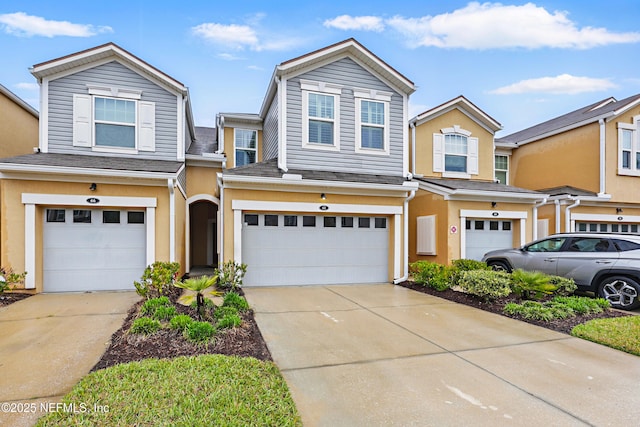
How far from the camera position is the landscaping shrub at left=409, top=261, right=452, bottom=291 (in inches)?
350

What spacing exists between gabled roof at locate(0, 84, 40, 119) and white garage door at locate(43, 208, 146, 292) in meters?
5.52

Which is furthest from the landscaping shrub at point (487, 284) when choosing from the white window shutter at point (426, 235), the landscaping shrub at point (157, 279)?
the landscaping shrub at point (157, 279)

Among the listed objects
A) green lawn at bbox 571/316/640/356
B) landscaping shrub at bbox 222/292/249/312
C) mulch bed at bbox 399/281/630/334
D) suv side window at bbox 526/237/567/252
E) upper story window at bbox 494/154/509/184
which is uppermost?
upper story window at bbox 494/154/509/184

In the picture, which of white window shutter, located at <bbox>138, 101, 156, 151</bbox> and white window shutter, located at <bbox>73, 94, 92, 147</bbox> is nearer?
white window shutter, located at <bbox>73, 94, 92, 147</bbox>

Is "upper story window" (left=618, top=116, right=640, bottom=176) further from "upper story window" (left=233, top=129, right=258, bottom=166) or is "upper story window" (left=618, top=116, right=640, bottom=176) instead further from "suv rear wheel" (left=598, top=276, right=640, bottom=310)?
"upper story window" (left=233, top=129, right=258, bottom=166)

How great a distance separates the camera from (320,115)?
33.5 ft

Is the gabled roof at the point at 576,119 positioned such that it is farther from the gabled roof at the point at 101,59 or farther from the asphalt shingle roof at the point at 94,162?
the asphalt shingle roof at the point at 94,162

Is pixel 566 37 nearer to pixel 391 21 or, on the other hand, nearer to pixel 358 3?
pixel 391 21

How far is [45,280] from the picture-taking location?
26.7 feet

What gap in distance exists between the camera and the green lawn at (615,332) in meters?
4.88

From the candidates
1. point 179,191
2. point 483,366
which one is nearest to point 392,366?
point 483,366

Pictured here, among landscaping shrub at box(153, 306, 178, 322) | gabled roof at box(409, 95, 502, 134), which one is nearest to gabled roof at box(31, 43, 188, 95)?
landscaping shrub at box(153, 306, 178, 322)

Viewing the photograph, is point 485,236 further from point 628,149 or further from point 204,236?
point 204,236

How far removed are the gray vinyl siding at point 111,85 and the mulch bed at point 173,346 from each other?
6540mm
